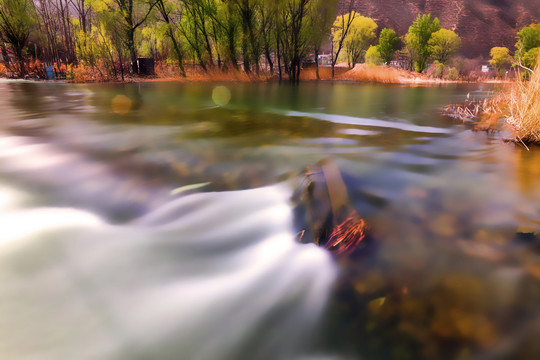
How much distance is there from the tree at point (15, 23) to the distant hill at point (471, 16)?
438 feet

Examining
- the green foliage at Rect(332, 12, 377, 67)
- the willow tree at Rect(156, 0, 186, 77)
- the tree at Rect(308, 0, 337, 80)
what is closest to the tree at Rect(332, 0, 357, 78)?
the green foliage at Rect(332, 12, 377, 67)

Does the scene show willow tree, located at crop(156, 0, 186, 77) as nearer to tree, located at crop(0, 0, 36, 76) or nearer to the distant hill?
A: tree, located at crop(0, 0, 36, 76)

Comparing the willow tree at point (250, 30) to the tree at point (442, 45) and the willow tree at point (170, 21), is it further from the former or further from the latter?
the tree at point (442, 45)

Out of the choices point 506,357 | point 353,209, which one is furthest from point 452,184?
point 506,357

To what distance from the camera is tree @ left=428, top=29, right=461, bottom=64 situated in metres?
60.2

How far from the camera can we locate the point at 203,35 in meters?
30.2

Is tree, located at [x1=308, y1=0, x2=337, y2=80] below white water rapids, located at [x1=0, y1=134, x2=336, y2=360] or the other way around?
the other way around

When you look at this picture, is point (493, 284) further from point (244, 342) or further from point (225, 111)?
point (225, 111)

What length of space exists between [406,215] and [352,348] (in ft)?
5.09

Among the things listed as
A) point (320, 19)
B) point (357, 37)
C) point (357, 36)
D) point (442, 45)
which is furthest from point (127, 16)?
point (442, 45)

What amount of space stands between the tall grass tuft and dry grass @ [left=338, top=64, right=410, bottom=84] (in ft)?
83.8

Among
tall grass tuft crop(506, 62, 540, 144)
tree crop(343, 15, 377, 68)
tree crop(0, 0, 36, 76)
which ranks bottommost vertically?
tall grass tuft crop(506, 62, 540, 144)

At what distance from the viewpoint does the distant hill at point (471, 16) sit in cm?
13075

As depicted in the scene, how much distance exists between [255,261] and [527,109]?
16.1ft
